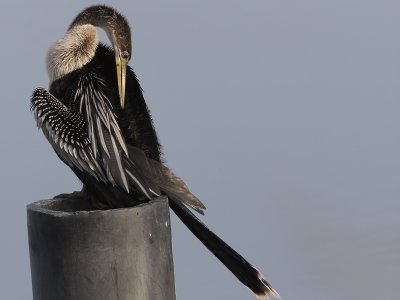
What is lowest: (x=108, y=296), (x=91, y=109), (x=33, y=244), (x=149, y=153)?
(x=108, y=296)

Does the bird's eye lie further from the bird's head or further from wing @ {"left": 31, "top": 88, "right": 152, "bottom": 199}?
wing @ {"left": 31, "top": 88, "right": 152, "bottom": 199}

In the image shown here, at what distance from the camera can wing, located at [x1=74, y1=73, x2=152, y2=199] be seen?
3.45 meters

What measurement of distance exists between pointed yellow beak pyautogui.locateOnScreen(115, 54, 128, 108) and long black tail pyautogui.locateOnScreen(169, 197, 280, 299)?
579 mm

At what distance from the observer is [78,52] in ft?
13.7

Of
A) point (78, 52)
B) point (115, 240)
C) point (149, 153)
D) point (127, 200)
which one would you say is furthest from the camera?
point (78, 52)

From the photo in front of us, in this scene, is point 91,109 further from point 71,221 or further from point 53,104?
point 71,221

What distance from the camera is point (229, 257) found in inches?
146

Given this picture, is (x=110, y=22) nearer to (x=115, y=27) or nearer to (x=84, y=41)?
(x=115, y=27)

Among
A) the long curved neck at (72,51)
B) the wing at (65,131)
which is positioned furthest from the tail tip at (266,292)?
the long curved neck at (72,51)

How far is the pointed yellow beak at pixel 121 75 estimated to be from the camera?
3842mm

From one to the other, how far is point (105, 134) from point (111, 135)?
0.10 ft

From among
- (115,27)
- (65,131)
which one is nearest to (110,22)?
(115,27)

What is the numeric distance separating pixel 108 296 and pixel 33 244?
39 cm

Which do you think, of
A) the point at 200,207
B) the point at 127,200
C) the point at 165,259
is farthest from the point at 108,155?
the point at 165,259
